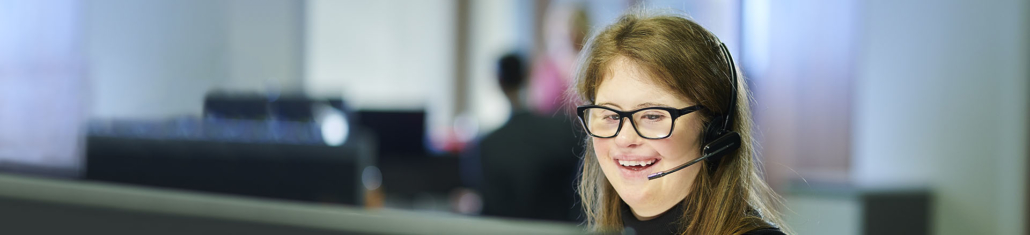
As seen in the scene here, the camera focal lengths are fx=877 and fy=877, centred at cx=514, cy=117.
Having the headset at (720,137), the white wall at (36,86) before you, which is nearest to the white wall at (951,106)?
the headset at (720,137)

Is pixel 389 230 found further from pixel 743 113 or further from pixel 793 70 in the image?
pixel 793 70

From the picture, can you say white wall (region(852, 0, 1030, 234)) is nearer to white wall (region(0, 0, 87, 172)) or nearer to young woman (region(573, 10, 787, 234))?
young woman (region(573, 10, 787, 234))

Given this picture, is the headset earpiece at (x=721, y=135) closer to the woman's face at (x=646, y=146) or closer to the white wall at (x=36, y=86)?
the woman's face at (x=646, y=146)

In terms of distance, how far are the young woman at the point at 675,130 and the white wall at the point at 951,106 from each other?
2318 millimetres

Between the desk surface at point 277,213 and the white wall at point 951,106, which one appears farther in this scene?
the white wall at point 951,106

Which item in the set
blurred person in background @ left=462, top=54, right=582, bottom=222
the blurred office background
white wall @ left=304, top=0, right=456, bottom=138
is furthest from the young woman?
white wall @ left=304, top=0, right=456, bottom=138

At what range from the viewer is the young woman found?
0.89m

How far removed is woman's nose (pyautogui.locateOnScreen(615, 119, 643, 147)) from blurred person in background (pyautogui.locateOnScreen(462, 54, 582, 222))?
1.63 meters

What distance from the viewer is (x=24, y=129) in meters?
2.08

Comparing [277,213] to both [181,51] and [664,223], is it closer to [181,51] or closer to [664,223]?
[664,223]

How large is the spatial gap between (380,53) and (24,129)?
13.1ft

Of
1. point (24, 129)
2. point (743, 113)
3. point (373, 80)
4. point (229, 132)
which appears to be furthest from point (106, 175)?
point (373, 80)

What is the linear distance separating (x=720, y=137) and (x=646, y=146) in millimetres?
75

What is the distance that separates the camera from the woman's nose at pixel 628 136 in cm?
89
